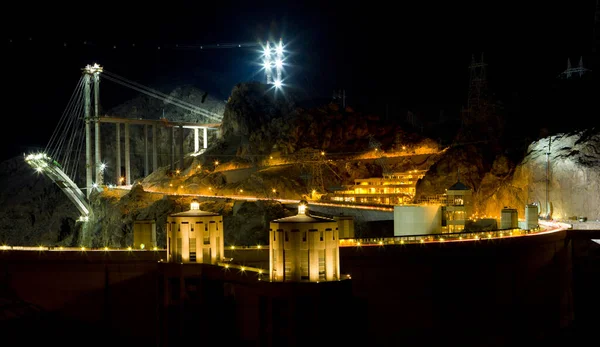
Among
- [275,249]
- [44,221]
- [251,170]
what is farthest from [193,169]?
[275,249]

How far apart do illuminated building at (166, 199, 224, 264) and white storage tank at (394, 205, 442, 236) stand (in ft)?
73.8

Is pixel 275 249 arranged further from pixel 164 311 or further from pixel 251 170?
pixel 251 170

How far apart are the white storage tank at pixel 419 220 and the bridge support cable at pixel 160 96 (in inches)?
3044

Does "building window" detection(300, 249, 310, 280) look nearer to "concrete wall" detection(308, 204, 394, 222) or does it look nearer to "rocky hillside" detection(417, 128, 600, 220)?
"concrete wall" detection(308, 204, 394, 222)

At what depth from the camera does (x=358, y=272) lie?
43000mm

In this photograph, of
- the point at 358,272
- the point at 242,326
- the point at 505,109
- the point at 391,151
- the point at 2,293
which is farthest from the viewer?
the point at 391,151

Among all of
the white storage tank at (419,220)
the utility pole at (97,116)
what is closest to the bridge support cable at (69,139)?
the utility pole at (97,116)

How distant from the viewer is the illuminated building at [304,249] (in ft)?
101

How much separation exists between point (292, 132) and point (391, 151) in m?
16.7

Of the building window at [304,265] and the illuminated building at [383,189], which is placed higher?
the illuminated building at [383,189]

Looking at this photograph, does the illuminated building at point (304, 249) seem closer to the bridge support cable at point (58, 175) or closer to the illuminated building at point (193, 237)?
the illuminated building at point (193, 237)

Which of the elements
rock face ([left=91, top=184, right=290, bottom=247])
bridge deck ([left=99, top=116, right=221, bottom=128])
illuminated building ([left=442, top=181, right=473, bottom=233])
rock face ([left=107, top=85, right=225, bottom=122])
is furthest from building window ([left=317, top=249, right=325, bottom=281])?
rock face ([left=107, top=85, right=225, bottom=122])

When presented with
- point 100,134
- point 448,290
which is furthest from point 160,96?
point 448,290

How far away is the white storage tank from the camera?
56188mm
